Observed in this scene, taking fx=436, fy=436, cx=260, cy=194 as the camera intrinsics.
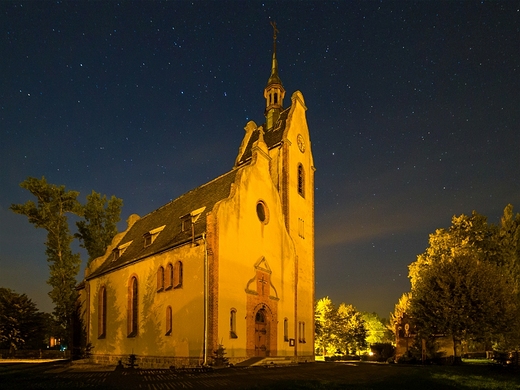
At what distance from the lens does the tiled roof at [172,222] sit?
29.8 metres

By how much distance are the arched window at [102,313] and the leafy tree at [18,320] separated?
1954cm

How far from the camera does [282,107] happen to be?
4478cm

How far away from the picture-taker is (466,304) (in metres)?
32.2

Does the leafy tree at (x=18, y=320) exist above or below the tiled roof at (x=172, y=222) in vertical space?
below

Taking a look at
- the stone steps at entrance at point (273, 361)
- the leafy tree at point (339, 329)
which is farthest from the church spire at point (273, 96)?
the leafy tree at point (339, 329)

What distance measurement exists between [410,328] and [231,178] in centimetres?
1948

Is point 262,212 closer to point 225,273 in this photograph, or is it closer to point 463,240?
point 225,273

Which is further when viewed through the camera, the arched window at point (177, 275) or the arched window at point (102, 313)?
the arched window at point (102, 313)

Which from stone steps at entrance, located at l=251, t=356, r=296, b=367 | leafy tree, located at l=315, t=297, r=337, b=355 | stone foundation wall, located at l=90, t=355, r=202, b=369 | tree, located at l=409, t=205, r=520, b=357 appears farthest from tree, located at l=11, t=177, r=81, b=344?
leafy tree, located at l=315, t=297, r=337, b=355

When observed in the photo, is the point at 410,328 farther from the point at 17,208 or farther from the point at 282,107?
the point at 17,208

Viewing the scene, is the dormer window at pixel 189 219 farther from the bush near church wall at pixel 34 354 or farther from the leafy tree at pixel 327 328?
the leafy tree at pixel 327 328

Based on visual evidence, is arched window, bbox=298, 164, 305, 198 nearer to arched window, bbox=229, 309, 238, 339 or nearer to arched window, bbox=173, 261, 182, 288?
arched window, bbox=173, 261, 182, 288

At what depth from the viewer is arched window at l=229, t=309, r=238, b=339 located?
26.5 metres

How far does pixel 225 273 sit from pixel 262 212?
20.9ft
